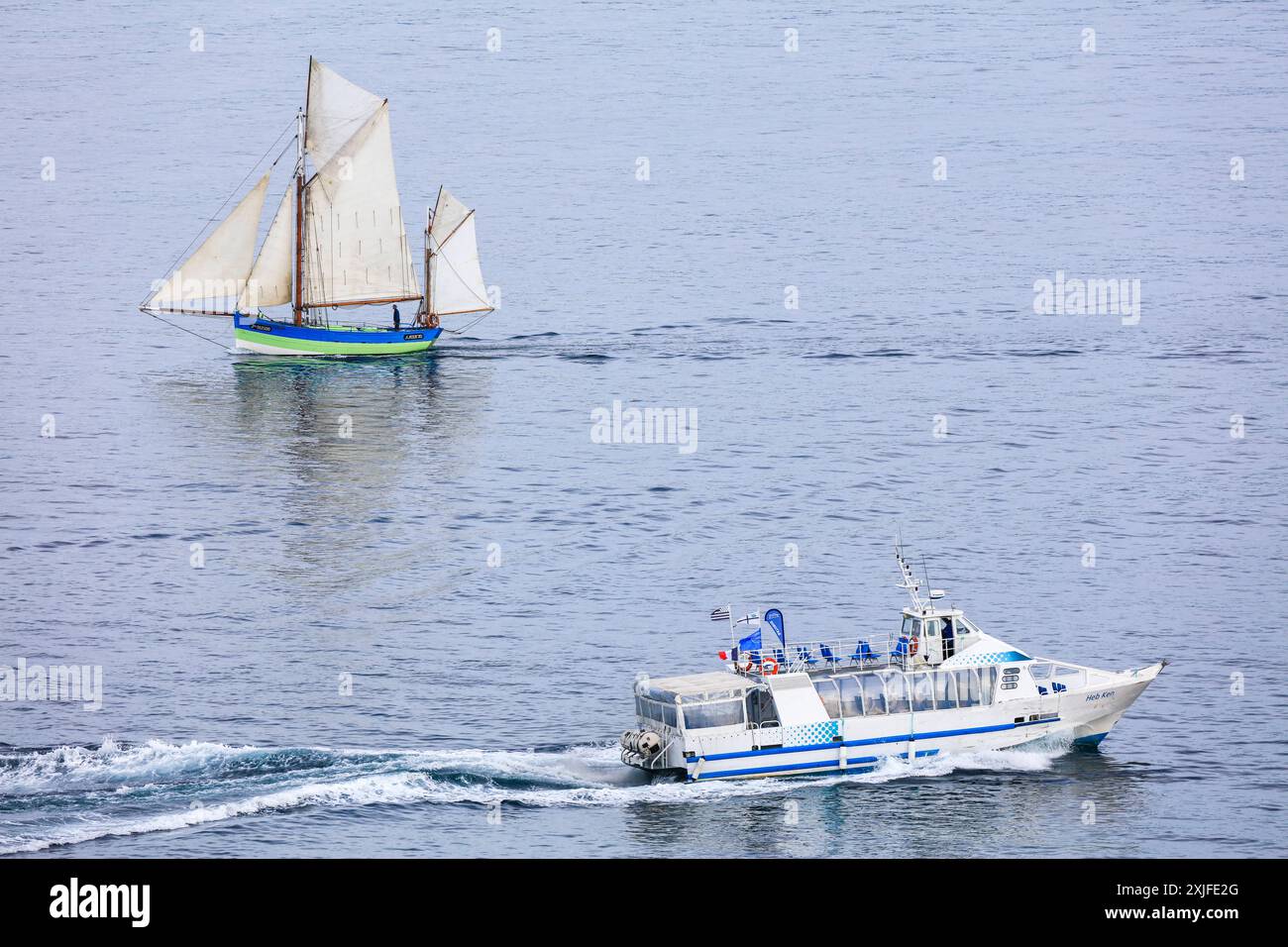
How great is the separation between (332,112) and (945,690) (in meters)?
104

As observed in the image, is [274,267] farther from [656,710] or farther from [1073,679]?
[1073,679]

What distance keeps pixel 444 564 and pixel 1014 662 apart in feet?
137

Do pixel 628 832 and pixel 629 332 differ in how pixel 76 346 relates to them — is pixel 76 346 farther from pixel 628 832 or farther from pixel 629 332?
pixel 628 832

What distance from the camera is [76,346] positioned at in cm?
18025

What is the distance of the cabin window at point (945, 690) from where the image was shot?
270ft

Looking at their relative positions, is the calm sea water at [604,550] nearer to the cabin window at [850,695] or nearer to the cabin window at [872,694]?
the cabin window at [872,694]

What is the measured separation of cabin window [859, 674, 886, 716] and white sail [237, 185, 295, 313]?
3953 inches

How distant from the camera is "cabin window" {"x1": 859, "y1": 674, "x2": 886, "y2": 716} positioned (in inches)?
3194

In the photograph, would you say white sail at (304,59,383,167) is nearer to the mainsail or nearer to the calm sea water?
the mainsail

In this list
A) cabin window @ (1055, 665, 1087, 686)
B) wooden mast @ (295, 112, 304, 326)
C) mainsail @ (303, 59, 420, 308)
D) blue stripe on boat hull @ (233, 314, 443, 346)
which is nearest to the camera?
cabin window @ (1055, 665, 1087, 686)

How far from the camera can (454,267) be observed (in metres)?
177

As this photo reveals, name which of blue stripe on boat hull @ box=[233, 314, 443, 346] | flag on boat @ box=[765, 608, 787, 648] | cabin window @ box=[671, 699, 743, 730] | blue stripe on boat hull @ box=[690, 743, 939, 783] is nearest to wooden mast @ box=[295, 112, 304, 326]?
blue stripe on boat hull @ box=[233, 314, 443, 346]

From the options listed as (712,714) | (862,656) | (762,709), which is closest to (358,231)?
(862,656)

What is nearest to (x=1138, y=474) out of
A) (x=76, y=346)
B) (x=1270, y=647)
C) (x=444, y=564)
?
(x=1270, y=647)
